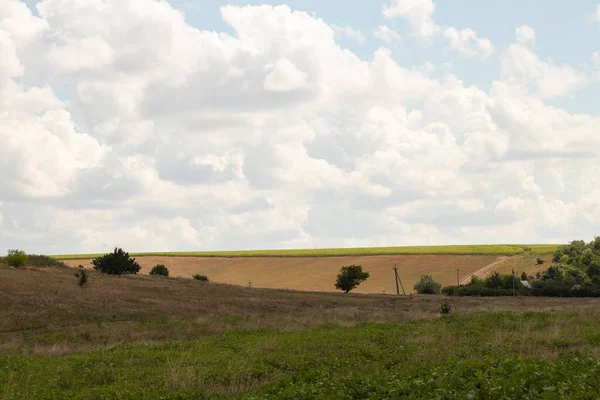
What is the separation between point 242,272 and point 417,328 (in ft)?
381

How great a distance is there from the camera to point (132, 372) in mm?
19234

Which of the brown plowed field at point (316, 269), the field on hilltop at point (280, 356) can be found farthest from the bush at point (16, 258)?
the brown plowed field at point (316, 269)

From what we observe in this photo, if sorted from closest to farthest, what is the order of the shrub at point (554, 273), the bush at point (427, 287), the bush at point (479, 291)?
1. the bush at point (479, 291)
2. the bush at point (427, 287)
3. the shrub at point (554, 273)

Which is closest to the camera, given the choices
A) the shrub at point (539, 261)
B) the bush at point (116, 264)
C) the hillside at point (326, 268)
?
the bush at point (116, 264)

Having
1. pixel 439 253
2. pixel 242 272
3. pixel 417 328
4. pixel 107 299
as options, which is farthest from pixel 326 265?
pixel 417 328

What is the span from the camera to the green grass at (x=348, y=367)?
42.1 feet

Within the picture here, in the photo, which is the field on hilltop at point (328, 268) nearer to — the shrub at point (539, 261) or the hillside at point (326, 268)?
the hillside at point (326, 268)

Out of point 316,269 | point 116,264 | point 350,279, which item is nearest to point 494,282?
point 350,279

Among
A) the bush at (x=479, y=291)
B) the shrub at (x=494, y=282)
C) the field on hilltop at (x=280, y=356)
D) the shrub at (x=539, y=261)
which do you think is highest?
the shrub at (x=539, y=261)

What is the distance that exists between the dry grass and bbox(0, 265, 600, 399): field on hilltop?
0.62ft

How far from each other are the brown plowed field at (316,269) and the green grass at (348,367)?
89761 millimetres

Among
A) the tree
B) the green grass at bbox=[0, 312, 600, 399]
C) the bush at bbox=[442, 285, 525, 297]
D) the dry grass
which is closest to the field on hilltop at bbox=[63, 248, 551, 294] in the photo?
the tree

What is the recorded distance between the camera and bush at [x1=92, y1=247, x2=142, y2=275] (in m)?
81.9

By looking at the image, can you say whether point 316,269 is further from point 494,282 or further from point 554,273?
point 554,273
